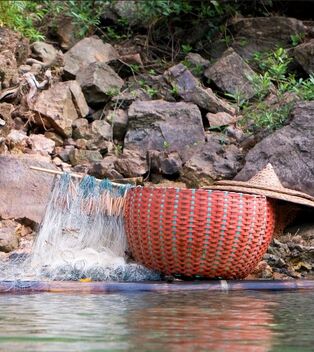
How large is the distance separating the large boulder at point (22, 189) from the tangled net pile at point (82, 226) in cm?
75

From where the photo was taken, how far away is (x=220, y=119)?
694 centimetres

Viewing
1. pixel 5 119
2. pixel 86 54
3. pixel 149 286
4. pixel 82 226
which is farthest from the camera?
pixel 86 54

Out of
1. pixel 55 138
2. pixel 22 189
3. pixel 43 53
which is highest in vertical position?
pixel 43 53

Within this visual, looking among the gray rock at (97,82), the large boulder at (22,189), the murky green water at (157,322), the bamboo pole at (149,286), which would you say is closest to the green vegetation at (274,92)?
the gray rock at (97,82)

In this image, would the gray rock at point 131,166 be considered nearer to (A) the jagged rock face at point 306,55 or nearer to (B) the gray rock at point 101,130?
(B) the gray rock at point 101,130

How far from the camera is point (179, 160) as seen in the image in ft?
20.9

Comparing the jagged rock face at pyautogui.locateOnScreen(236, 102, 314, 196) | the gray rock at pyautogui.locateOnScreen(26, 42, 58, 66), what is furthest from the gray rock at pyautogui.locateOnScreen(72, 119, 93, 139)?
the jagged rock face at pyautogui.locateOnScreen(236, 102, 314, 196)

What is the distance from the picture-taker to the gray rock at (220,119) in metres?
6.90

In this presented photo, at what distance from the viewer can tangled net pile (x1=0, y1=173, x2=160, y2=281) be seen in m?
4.79

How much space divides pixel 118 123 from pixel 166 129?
573mm

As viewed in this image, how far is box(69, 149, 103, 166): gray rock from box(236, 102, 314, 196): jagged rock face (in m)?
1.35

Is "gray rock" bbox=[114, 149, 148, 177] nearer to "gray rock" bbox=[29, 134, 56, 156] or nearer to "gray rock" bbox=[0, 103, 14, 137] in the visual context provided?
"gray rock" bbox=[29, 134, 56, 156]

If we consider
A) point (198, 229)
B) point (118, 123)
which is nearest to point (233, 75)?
point (118, 123)

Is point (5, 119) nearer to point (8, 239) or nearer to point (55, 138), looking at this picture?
point (55, 138)
